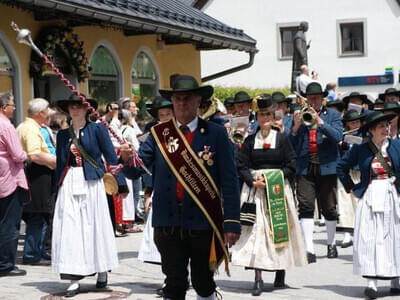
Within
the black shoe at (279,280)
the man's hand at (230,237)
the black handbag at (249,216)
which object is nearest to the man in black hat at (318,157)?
the black shoe at (279,280)

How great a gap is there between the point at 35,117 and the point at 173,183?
441 centimetres

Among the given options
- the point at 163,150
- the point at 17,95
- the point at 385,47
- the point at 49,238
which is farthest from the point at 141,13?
the point at 385,47

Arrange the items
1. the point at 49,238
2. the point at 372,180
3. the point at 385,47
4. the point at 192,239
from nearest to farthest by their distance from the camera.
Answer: the point at 192,239, the point at 372,180, the point at 49,238, the point at 385,47

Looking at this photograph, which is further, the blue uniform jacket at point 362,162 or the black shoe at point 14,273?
the black shoe at point 14,273

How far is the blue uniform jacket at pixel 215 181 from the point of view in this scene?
6.32 meters

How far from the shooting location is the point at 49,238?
11.6m

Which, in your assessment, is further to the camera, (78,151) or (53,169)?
(53,169)

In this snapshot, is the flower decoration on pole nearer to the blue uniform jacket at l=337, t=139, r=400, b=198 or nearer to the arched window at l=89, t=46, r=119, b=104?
the arched window at l=89, t=46, r=119, b=104

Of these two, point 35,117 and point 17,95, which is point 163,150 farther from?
point 17,95

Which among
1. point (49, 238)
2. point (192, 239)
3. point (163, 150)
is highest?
point (163, 150)

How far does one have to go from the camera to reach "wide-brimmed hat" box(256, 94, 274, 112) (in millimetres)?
8844

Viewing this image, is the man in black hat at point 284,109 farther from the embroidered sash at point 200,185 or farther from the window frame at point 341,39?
the window frame at point 341,39

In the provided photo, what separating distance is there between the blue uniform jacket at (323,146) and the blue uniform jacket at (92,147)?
3038 millimetres

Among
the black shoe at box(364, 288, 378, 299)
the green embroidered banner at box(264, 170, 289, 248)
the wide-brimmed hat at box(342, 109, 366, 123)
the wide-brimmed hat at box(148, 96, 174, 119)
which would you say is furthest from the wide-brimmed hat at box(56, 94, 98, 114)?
the wide-brimmed hat at box(342, 109, 366, 123)
